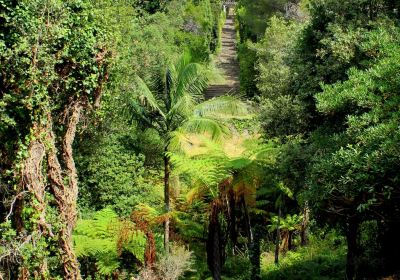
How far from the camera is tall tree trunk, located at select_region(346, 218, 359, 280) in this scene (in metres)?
9.09

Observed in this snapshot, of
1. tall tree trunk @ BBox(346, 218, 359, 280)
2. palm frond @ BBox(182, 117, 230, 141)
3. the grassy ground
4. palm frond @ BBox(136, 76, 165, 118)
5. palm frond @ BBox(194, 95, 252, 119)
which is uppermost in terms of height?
palm frond @ BBox(136, 76, 165, 118)

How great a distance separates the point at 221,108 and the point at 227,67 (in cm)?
2964

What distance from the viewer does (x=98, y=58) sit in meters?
10.4

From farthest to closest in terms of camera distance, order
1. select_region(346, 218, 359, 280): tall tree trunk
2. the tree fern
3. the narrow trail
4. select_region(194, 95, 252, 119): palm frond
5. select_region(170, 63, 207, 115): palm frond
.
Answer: the narrow trail < select_region(194, 95, 252, 119): palm frond < select_region(170, 63, 207, 115): palm frond < the tree fern < select_region(346, 218, 359, 280): tall tree trunk

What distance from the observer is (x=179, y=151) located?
1336cm

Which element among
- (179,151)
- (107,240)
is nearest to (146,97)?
(179,151)

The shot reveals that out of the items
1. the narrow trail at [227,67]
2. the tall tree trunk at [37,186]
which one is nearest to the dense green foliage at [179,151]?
the tall tree trunk at [37,186]

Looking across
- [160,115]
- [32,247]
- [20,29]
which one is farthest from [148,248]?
[20,29]

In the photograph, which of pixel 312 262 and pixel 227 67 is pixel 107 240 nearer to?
pixel 312 262

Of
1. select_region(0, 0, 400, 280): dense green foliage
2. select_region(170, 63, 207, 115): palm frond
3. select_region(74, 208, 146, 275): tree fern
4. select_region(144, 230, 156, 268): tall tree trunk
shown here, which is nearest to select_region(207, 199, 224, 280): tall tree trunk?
select_region(0, 0, 400, 280): dense green foliage

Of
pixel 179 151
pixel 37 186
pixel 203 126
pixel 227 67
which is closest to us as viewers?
pixel 37 186

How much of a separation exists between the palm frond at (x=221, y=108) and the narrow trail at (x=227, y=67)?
12.7 meters

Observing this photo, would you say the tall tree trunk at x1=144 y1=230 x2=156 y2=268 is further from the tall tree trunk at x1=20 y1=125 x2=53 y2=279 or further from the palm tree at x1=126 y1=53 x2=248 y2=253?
the tall tree trunk at x1=20 y1=125 x2=53 y2=279

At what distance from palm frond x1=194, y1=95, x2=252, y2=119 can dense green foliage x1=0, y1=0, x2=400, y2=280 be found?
0.04 m
